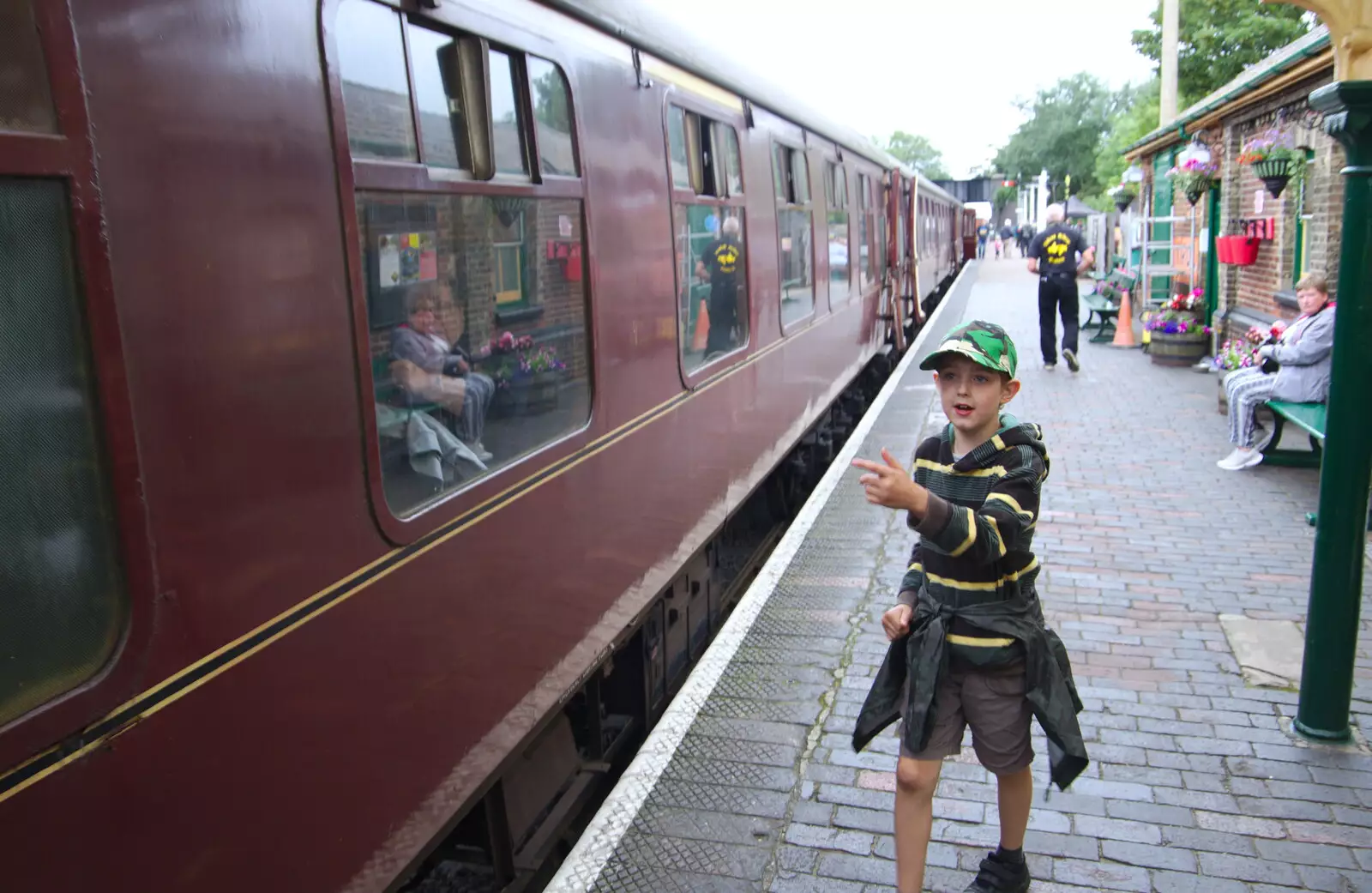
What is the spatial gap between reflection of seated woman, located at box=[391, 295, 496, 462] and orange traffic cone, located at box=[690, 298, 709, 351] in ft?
6.62

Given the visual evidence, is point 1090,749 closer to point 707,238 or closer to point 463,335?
point 463,335

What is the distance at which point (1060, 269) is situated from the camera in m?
11.9

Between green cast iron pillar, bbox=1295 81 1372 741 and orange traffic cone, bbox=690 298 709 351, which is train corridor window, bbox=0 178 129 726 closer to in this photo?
orange traffic cone, bbox=690 298 709 351

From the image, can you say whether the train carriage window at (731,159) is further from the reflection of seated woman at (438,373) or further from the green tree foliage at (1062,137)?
the green tree foliage at (1062,137)

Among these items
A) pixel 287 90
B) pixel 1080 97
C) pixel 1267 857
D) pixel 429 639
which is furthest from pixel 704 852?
pixel 1080 97

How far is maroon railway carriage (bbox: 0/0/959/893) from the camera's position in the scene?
5.46 feet

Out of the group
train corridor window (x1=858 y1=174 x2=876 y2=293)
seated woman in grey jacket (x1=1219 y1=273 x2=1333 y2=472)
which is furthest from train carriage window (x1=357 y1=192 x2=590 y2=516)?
train corridor window (x1=858 y1=174 x2=876 y2=293)

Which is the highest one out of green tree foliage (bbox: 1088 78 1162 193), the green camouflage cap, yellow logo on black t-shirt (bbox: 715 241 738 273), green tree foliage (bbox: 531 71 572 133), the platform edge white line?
green tree foliage (bbox: 1088 78 1162 193)

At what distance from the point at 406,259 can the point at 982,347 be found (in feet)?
4.31

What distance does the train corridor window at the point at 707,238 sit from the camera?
4.68 metres

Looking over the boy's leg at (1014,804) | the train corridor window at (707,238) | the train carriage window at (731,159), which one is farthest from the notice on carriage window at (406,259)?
the train carriage window at (731,159)

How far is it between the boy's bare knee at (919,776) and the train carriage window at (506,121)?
1.83 m

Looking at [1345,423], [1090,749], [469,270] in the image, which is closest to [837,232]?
[1345,423]

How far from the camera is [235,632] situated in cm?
199
